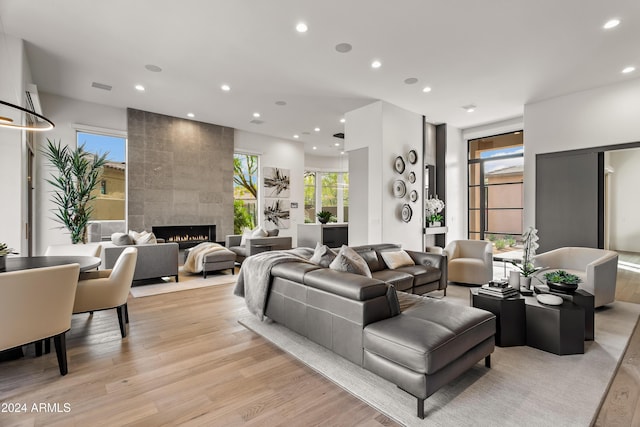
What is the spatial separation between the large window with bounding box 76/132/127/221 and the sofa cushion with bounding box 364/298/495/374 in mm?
6831

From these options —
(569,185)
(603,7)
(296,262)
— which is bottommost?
(296,262)

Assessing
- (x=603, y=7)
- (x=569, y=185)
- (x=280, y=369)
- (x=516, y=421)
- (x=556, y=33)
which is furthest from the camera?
(x=569, y=185)

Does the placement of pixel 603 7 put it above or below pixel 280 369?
above

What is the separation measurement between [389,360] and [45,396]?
2248 mm

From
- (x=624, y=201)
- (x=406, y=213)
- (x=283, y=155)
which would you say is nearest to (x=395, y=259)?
(x=406, y=213)

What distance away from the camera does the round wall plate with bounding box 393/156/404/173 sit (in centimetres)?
616

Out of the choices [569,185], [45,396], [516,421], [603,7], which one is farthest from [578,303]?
[45,396]

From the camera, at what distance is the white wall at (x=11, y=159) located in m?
3.75

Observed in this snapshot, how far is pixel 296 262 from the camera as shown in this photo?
308 cm

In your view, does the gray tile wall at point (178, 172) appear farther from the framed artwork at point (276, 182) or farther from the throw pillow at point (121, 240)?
the throw pillow at point (121, 240)

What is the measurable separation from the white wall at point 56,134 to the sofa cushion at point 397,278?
20.2 ft

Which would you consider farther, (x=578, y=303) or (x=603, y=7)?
(x=603, y=7)

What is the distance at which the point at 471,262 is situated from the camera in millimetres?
5004

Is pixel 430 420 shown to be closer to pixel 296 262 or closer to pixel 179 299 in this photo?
pixel 296 262
